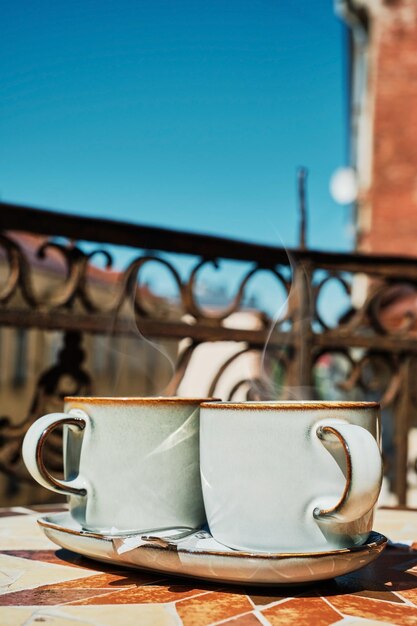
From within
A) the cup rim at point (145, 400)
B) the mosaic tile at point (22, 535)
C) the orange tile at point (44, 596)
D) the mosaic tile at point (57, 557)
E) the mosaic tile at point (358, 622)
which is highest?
the cup rim at point (145, 400)

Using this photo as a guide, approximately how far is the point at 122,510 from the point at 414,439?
3475 mm

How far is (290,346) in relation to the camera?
7.13ft

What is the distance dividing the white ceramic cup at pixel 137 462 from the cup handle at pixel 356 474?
167mm

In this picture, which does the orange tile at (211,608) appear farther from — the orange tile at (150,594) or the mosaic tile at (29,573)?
the mosaic tile at (29,573)

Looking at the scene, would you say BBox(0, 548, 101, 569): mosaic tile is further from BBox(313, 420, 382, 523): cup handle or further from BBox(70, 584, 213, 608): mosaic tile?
BBox(313, 420, 382, 523): cup handle

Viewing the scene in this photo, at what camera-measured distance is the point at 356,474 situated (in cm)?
58

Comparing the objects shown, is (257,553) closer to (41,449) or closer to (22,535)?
(41,449)

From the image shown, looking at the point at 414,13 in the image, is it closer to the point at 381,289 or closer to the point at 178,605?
the point at 381,289

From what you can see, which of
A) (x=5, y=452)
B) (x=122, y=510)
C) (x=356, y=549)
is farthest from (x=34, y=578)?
(x=5, y=452)

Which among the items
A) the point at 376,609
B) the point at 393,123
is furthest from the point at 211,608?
the point at 393,123

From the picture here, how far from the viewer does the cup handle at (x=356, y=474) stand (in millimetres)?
584

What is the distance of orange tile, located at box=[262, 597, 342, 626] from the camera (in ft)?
1.84

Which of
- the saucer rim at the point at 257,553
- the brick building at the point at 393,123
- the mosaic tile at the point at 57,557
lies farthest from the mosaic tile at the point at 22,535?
the brick building at the point at 393,123

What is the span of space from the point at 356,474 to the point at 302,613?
0.13 metres
